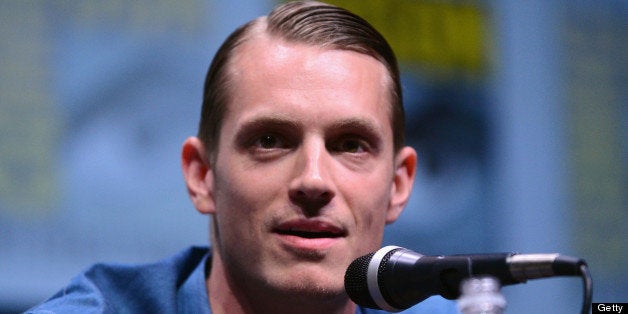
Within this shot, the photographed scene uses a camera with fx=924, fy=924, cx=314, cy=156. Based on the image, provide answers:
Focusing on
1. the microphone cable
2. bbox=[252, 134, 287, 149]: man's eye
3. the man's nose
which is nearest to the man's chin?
the man's nose

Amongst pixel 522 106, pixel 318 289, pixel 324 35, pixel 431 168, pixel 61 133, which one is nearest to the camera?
pixel 318 289

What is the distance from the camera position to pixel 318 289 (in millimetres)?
2062

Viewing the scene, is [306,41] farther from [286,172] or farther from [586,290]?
[586,290]

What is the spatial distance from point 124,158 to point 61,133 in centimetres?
23

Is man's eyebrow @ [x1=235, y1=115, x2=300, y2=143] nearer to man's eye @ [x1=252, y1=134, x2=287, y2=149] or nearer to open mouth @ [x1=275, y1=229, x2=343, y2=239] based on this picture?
man's eye @ [x1=252, y1=134, x2=287, y2=149]

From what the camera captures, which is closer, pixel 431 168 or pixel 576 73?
pixel 431 168

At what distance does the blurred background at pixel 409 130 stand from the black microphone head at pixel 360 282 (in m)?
1.56

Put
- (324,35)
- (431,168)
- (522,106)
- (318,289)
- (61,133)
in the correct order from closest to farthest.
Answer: (318,289)
(324,35)
(61,133)
(431,168)
(522,106)

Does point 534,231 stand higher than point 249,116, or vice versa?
point 249,116

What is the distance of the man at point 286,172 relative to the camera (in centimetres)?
206

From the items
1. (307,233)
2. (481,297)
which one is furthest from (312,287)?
(481,297)

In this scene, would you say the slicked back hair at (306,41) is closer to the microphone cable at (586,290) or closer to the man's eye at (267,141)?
the man's eye at (267,141)

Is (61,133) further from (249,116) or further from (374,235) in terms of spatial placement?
(374,235)

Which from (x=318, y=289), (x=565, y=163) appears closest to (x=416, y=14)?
(x=565, y=163)
